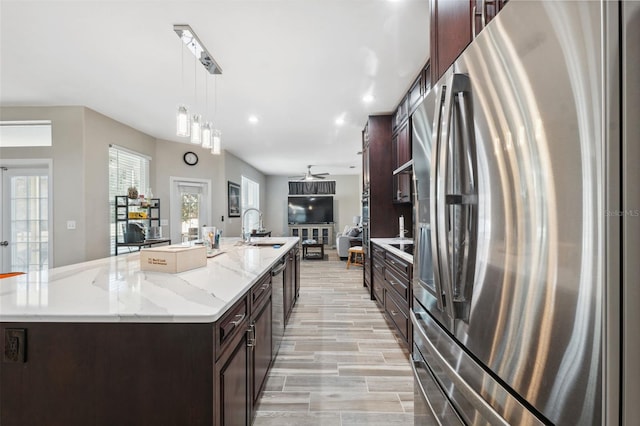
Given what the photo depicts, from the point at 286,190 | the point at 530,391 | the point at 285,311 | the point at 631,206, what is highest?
the point at 286,190

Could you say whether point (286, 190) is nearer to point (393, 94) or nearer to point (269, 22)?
point (393, 94)

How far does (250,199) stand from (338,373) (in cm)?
705

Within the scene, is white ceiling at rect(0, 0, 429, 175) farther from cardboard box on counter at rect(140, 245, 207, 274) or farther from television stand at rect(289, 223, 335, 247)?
television stand at rect(289, 223, 335, 247)

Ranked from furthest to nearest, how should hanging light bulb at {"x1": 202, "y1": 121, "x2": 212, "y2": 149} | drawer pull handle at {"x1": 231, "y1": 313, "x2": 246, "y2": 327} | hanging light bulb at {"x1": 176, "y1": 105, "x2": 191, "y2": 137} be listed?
1. hanging light bulb at {"x1": 202, "y1": 121, "x2": 212, "y2": 149}
2. hanging light bulb at {"x1": 176, "y1": 105, "x2": 191, "y2": 137}
3. drawer pull handle at {"x1": 231, "y1": 313, "x2": 246, "y2": 327}

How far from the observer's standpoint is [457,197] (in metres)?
0.83

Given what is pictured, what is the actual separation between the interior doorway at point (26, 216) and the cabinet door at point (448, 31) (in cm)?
509

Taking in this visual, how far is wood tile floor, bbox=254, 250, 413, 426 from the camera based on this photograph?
5.70 ft

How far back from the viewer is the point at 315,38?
230 cm

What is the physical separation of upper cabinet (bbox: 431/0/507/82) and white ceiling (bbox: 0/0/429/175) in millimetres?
921

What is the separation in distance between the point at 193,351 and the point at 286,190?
371 inches

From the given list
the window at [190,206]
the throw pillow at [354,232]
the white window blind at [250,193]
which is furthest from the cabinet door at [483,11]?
the white window blind at [250,193]

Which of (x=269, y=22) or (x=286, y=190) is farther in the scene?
(x=286, y=190)

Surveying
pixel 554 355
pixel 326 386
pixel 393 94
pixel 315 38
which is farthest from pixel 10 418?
pixel 393 94

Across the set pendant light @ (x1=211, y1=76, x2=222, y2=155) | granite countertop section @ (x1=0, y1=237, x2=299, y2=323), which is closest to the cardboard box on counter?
granite countertop section @ (x1=0, y1=237, x2=299, y2=323)
